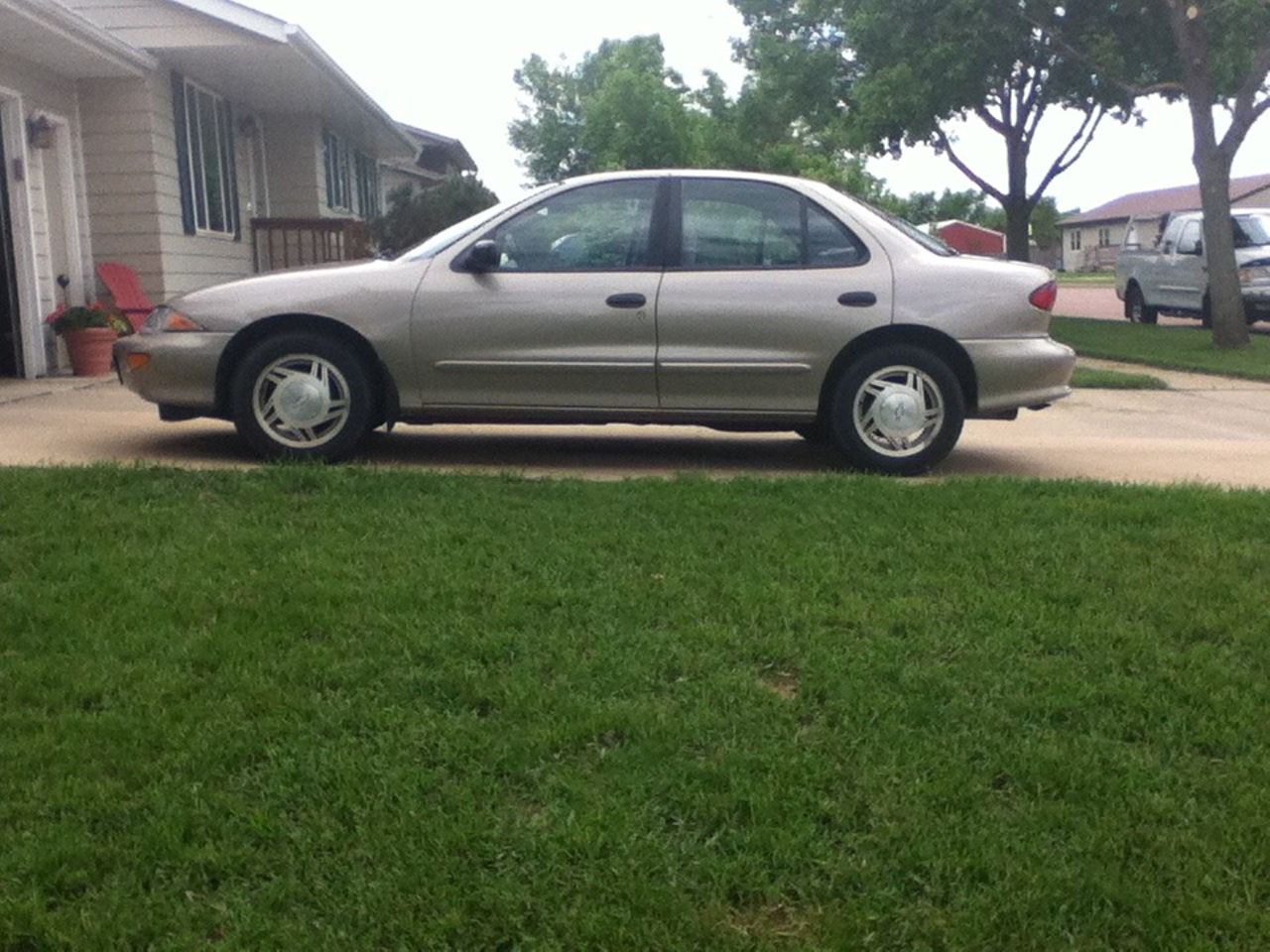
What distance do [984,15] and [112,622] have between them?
2117 cm

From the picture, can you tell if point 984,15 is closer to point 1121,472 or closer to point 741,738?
point 1121,472

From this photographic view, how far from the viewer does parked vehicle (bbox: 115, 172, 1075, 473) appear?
6.65 m

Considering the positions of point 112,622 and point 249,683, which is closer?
point 249,683

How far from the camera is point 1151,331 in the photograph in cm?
2148

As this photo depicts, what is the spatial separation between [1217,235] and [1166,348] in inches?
72.7

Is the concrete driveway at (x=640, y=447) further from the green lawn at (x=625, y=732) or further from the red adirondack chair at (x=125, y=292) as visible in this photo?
the red adirondack chair at (x=125, y=292)

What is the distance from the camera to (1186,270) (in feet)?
73.7

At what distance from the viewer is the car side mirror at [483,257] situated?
662 cm

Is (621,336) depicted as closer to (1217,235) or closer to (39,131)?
(39,131)

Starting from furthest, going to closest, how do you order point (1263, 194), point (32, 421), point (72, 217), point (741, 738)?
point (1263, 194), point (72, 217), point (32, 421), point (741, 738)

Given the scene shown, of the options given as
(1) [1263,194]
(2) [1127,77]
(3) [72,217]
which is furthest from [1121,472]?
(1) [1263,194]

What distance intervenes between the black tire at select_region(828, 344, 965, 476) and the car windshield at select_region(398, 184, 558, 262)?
6.04 feet

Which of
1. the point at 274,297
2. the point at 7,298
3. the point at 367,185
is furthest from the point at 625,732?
the point at 367,185

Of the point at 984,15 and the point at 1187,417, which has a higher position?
the point at 984,15
